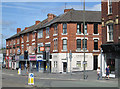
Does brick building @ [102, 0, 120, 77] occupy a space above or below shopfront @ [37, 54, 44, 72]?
above

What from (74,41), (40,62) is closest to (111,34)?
(74,41)

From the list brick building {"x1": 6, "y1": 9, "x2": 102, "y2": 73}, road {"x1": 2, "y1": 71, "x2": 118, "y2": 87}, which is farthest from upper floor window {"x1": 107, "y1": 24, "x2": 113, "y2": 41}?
brick building {"x1": 6, "y1": 9, "x2": 102, "y2": 73}

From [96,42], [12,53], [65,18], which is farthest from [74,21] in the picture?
[12,53]

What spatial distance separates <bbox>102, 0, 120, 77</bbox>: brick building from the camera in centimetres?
2839

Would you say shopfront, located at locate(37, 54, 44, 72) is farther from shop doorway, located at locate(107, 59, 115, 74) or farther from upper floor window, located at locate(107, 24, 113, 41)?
upper floor window, located at locate(107, 24, 113, 41)

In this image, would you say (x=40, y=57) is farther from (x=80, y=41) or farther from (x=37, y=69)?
(x=80, y=41)

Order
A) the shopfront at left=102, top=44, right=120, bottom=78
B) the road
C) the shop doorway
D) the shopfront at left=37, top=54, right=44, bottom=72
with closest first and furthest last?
the road → the shopfront at left=102, top=44, right=120, bottom=78 → the shop doorway → the shopfront at left=37, top=54, right=44, bottom=72

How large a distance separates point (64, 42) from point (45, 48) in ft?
22.3

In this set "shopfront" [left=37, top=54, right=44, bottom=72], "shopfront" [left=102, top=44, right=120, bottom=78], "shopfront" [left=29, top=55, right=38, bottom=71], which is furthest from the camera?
"shopfront" [left=29, top=55, right=38, bottom=71]

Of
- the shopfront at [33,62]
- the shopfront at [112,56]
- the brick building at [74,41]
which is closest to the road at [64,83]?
the shopfront at [112,56]

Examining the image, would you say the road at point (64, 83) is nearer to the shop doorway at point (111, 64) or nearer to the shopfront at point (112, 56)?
the shopfront at point (112, 56)

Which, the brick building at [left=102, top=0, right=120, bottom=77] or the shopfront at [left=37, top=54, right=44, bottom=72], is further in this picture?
the shopfront at [left=37, top=54, right=44, bottom=72]

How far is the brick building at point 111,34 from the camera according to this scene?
→ 28391 millimetres

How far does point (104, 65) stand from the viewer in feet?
103
